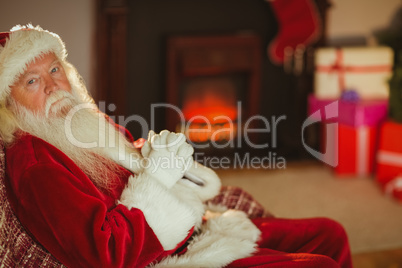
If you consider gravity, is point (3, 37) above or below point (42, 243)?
above

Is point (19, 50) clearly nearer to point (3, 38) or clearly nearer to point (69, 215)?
point (3, 38)

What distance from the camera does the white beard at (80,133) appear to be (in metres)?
1.39

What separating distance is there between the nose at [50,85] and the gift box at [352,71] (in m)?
2.39

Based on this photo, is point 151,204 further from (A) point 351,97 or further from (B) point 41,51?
(A) point 351,97

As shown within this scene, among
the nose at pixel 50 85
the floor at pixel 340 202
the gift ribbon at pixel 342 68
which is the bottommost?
the floor at pixel 340 202

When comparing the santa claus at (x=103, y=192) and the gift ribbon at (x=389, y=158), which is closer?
the santa claus at (x=103, y=192)

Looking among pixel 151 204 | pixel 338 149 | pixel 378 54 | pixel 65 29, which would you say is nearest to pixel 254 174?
pixel 338 149

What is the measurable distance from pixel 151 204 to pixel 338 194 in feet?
6.81

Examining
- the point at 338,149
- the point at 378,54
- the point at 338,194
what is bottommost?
the point at 338,194

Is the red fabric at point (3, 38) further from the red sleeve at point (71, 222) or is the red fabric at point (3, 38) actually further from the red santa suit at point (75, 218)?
the red sleeve at point (71, 222)

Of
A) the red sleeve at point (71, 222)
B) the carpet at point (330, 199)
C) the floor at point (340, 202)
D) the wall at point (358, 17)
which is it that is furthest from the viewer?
the wall at point (358, 17)

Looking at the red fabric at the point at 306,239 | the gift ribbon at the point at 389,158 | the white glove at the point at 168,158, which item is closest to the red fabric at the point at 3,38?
the white glove at the point at 168,158

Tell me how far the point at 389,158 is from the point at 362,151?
21cm

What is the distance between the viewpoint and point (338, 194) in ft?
10.3
